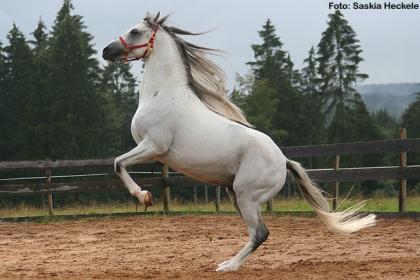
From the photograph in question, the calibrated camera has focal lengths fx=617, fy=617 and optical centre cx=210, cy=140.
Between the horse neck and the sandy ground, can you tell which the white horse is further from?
the sandy ground

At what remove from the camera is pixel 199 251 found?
24.0 feet

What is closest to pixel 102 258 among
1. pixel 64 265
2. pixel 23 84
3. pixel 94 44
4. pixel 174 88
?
pixel 64 265

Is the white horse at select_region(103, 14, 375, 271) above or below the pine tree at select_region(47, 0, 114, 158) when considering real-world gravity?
below

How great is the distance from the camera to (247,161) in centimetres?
565

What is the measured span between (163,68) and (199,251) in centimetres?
244

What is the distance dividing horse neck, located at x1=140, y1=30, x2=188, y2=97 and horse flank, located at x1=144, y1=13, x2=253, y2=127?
7 cm

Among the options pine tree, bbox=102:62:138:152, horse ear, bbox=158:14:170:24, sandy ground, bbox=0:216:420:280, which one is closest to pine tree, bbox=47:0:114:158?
pine tree, bbox=102:62:138:152

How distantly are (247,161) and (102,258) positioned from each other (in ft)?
7.64

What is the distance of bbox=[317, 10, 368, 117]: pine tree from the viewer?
45.1 m

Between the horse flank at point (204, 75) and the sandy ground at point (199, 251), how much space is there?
153 centimetres

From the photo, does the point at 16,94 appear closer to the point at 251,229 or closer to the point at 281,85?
the point at 281,85

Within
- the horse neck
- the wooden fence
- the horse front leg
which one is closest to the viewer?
the horse front leg

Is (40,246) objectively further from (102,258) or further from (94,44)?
(94,44)

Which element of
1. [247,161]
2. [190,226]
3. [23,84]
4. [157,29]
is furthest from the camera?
[23,84]
